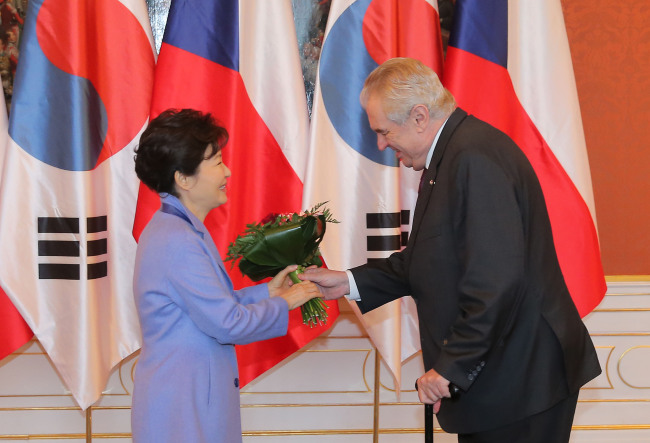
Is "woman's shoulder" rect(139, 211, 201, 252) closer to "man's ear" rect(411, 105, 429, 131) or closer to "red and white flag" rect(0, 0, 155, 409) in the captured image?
"man's ear" rect(411, 105, 429, 131)

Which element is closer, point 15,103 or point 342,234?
point 15,103

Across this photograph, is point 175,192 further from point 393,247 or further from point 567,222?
point 567,222

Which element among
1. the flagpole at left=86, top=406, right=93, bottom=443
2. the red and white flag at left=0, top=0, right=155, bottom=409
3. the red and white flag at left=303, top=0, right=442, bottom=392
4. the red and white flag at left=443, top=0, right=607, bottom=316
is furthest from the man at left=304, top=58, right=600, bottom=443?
the flagpole at left=86, top=406, right=93, bottom=443

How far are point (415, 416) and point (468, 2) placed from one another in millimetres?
2071

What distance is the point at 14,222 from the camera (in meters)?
2.99

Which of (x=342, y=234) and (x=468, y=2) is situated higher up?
(x=468, y=2)

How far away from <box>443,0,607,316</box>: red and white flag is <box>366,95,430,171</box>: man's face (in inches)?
40.5

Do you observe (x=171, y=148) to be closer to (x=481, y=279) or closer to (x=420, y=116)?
(x=420, y=116)

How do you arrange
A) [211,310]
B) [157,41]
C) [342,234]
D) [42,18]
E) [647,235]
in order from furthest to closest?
[647,235], [157,41], [342,234], [42,18], [211,310]

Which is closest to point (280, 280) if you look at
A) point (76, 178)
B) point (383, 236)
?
point (383, 236)

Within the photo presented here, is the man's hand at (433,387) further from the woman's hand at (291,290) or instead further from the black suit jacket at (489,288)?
the woman's hand at (291,290)

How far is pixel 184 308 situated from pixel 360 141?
139 cm

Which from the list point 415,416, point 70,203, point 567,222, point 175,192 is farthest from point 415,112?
point 415,416

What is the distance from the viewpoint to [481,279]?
181 cm
